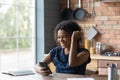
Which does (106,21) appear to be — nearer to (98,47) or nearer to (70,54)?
(98,47)

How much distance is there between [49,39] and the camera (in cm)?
414

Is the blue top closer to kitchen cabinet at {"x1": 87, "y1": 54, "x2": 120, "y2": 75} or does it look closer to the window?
kitchen cabinet at {"x1": 87, "y1": 54, "x2": 120, "y2": 75}

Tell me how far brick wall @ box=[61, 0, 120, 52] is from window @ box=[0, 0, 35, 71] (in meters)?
0.88

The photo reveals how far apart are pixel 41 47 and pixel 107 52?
1.02 meters

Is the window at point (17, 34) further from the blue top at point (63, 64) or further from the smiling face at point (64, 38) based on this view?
the smiling face at point (64, 38)

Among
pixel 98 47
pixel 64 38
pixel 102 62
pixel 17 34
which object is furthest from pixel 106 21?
pixel 64 38

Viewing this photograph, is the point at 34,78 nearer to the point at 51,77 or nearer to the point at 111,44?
the point at 51,77

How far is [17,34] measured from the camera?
3830 mm

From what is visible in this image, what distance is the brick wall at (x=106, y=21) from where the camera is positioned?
13.0 ft

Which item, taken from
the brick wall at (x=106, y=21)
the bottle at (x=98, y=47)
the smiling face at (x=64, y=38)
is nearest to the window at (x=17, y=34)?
the brick wall at (x=106, y=21)

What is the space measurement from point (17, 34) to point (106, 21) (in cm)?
138

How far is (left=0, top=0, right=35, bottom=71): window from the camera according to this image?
11.8ft

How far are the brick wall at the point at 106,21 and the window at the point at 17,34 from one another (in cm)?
88

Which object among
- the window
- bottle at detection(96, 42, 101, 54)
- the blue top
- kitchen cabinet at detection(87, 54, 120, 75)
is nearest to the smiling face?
the blue top
